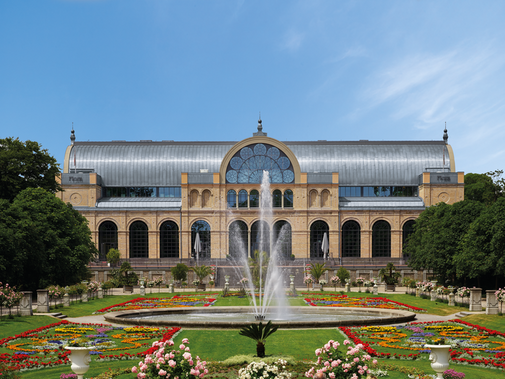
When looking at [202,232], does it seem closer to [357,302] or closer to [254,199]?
[254,199]

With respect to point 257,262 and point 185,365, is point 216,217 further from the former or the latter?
point 185,365

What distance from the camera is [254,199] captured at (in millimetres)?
71688

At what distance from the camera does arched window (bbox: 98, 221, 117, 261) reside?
71.7 metres

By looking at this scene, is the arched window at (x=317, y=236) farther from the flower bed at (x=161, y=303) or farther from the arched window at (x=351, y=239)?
the flower bed at (x=161, y=303)

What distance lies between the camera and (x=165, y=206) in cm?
7369

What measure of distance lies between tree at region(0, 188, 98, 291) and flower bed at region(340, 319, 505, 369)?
75.7ft

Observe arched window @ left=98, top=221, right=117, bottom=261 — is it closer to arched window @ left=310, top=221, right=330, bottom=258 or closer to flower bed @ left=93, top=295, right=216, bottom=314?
arched window @ left=310, top=221, right=330, bottom=258

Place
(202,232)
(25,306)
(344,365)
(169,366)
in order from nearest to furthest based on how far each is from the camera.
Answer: (344,365), (169,366), (25,306), (202,232)

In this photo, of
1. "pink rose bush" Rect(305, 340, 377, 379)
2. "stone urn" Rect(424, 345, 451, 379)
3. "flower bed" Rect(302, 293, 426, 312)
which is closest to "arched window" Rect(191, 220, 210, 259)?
"flower bed" Rect(302, 293, 426, 312)

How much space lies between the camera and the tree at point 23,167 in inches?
1955

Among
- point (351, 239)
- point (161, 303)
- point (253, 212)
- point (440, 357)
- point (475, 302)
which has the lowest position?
point (161, 303)

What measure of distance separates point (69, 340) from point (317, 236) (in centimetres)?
5201

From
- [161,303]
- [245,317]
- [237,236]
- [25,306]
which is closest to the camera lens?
[245,317]

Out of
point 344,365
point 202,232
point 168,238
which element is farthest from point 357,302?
point 168,238
